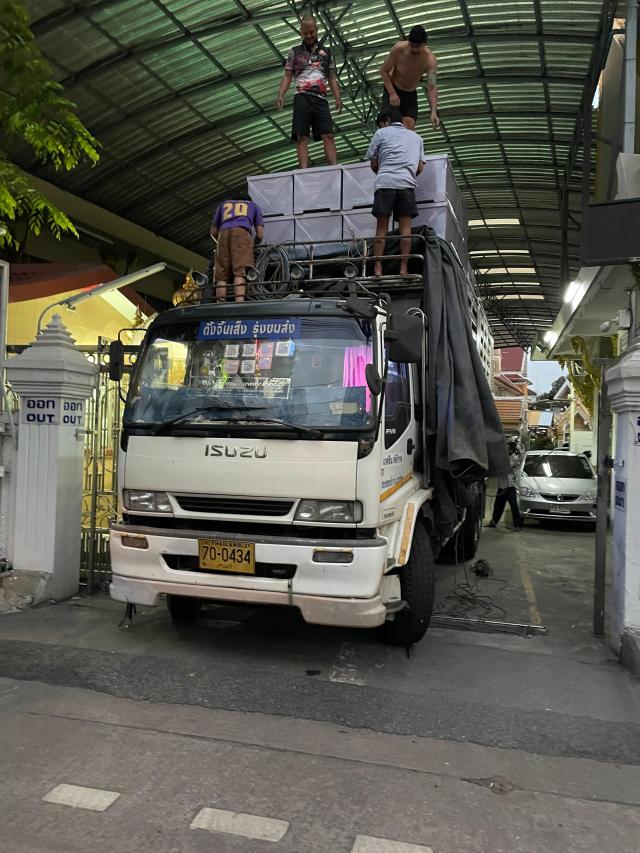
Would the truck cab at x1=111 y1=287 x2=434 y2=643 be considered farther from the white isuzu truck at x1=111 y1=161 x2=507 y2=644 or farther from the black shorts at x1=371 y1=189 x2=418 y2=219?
the black shorts at x1=371 y1=189 x2=418 y2=219

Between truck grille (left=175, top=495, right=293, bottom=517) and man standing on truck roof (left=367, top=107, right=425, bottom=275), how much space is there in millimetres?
2301

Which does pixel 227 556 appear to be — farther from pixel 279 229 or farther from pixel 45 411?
pixel 279 229

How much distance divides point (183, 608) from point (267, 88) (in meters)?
10.7

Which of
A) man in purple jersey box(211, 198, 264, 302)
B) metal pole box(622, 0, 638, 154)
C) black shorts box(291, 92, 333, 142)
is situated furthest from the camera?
metal pole box(622, 0, 638, 154)

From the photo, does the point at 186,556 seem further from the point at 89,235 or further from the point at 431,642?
the point at 89,235

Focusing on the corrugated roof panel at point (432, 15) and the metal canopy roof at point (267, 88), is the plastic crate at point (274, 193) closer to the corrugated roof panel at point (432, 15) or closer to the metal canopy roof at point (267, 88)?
the metal canopy roof at point (267, 88)

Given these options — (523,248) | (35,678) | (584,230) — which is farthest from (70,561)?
(523,248)

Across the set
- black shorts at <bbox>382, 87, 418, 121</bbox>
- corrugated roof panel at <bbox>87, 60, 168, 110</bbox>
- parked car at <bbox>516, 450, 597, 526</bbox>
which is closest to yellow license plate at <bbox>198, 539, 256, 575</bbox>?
black shorts at <bbox>382, 87, 418, 121</bbox>

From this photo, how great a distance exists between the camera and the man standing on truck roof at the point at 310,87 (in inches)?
309

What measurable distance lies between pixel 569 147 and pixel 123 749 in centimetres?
1525

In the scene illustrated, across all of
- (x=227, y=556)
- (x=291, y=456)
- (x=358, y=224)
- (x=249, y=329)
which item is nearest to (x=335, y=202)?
(x=358, y=224)


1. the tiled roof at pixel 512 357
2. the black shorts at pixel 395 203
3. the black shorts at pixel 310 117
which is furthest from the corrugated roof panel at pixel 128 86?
the tiled roof at pixel 512 357

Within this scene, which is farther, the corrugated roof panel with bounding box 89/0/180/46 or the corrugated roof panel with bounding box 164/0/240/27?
the corrugated roof panel with bounding box 164/0/240/27

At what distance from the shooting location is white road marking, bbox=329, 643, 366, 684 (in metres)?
4.55
